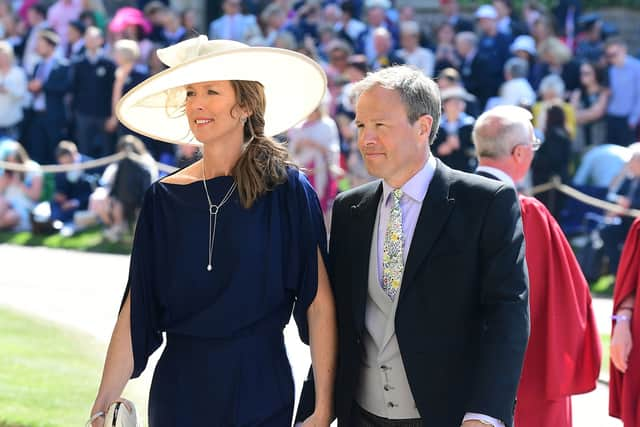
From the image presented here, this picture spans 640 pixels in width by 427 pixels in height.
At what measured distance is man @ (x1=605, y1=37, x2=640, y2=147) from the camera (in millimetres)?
13625

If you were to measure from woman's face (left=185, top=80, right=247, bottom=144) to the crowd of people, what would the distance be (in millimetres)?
8142

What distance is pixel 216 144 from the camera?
164 inches

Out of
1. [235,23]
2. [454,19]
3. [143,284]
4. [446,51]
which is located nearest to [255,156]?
[143,284]

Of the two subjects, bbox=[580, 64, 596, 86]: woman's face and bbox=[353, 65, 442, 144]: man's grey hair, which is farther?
bbox=[580, 64, 596, 86]: woman's face

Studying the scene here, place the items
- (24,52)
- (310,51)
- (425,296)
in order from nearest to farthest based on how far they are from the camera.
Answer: (425,296), (310,51), (24,52)

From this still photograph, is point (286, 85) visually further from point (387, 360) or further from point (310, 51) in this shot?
point (310, 51)

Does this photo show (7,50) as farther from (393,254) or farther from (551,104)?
(393,254)

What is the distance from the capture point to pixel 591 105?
14.0 meters

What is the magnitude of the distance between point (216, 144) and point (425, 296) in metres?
0.91

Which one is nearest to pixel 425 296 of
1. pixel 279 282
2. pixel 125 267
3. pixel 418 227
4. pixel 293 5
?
pixel 418 227

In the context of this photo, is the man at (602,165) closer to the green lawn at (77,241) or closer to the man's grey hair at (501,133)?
the green lawn at (77,241)

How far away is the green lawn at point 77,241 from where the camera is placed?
1360cm

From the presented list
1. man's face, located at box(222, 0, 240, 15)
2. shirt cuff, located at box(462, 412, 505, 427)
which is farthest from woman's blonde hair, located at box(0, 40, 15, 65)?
shirt cuff, located at box(462, 412, 505, 427)

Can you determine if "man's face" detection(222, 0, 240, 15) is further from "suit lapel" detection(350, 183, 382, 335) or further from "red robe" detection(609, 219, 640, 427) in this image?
"suit lapel" detection(350, 183, 382, 335)
